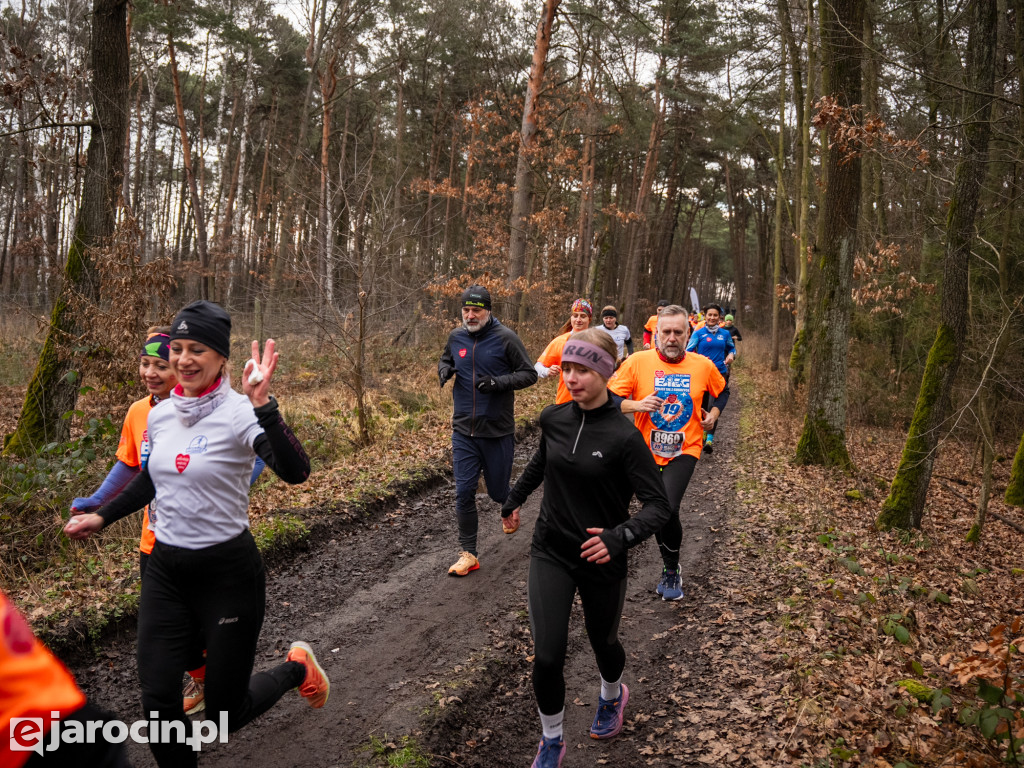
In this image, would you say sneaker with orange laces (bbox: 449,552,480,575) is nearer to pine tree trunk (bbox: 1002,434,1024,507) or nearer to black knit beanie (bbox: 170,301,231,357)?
black knit beanie (bbox: 170,301,231,357)

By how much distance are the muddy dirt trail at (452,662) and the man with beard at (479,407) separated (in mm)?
734

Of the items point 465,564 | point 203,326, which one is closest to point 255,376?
point 203,326

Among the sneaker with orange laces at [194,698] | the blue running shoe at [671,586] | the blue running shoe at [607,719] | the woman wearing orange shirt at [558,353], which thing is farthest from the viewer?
the woman wearing orange shirt at [558,353]

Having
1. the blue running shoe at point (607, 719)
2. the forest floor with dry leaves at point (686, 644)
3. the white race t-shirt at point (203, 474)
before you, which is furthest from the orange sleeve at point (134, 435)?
the blue running shoe at point (607, 719)

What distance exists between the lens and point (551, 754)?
3.58m

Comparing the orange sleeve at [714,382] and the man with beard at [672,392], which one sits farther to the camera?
the orange sleeve at [714,382]

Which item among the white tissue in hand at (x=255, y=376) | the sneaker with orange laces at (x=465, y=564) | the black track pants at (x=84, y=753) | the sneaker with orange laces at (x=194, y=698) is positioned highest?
the white tissue in hand at (x=255, y=376)

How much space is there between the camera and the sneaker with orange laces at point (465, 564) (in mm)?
6520

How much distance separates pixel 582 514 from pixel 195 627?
1.87 m

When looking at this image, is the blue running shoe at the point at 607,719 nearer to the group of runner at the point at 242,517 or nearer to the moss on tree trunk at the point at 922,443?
the group of runner at the point at 242,517

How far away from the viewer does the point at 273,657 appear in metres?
5.03

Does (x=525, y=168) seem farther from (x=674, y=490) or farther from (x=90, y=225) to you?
(x=674, y=490)

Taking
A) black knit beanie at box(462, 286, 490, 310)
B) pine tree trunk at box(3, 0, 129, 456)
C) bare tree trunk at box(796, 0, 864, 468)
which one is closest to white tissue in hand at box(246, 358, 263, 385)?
black knit beanie at box(462, 286, 490, 310)

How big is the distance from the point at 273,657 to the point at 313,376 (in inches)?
515
